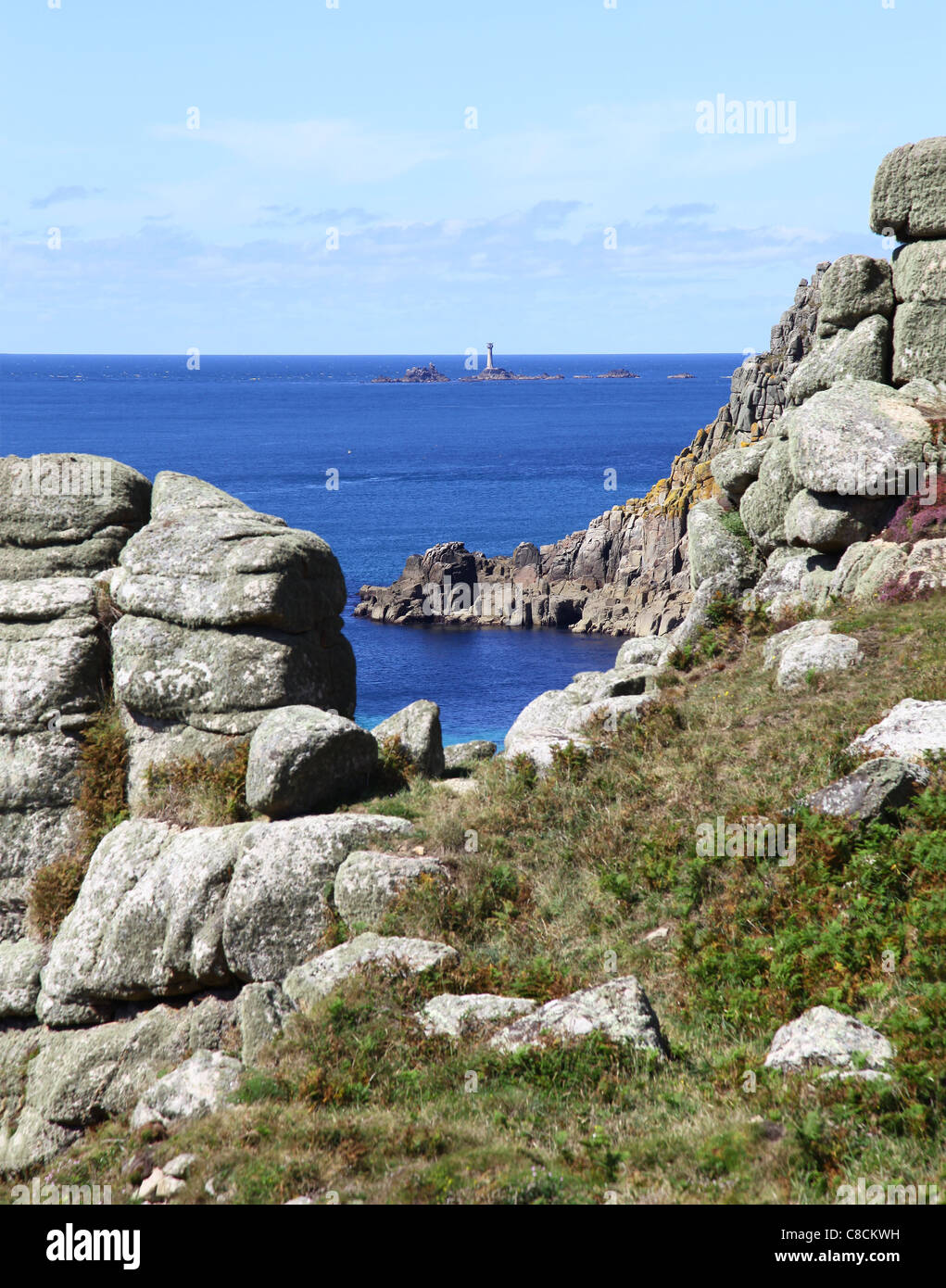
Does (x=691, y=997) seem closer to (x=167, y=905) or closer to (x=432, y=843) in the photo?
(x=432, y=843)

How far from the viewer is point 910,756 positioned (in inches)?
588

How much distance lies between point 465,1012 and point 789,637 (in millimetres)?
13212

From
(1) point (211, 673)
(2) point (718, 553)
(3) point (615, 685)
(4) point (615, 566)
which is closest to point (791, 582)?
(2) point (718, 553)

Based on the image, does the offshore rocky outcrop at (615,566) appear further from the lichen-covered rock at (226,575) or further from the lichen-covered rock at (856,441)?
the lichen-covered rock at (226,575)

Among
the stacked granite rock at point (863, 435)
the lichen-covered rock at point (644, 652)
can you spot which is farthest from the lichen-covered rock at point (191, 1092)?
the stacked granite rock at point (863, 435)

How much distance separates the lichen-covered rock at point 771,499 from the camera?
89.1 ft

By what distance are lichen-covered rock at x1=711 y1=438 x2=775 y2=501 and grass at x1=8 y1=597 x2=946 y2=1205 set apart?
35.7 ft

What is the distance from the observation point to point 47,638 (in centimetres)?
2161

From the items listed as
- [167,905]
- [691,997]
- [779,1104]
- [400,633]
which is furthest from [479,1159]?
[400,633]

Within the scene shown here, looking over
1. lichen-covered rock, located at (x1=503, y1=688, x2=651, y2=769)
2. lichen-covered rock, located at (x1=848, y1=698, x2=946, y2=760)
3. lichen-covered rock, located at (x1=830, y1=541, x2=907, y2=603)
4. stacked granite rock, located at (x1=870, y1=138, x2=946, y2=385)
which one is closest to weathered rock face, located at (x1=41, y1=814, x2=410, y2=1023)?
lichen-covered rock, located at (x1=503, y1=688, x2=651, y2=769)

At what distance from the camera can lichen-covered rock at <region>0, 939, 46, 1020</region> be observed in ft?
64.2

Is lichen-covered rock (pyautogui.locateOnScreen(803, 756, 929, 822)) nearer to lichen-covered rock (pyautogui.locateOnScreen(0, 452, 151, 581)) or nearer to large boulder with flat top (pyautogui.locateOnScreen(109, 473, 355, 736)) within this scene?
large boulder with flat top (pyautogui.locateOnScreen(109, 473, 355, 736))

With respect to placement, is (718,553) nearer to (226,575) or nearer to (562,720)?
(562,720)
